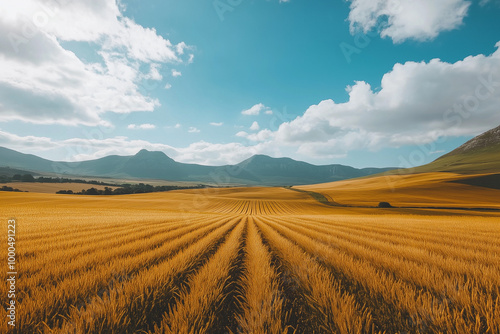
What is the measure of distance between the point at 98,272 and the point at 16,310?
4.13 ft

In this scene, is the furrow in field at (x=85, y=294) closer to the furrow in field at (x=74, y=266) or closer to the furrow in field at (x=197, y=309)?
the furrow in field at (x=74, y=266)

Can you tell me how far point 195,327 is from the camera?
206 centimetres

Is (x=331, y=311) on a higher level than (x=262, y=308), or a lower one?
higher

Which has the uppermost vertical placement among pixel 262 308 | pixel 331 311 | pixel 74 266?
pixel 331 311

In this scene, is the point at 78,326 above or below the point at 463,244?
above

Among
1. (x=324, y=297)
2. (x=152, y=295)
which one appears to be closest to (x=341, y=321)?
(x=324, y=297)

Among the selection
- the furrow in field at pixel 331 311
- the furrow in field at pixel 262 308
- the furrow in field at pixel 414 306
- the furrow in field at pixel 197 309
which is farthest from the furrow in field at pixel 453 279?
the furrow in field at pixel 197 309

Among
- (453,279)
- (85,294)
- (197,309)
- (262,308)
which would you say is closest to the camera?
(197,309)

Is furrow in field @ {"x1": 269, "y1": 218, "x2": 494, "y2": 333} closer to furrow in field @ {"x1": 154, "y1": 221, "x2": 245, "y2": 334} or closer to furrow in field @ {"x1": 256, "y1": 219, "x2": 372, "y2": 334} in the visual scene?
furrow in field @ {"x1": 256, "y1": 219, "x2": 372, "y2": 334}

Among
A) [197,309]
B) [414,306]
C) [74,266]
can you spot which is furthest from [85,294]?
[414,306]

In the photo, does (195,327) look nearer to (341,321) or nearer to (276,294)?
(276,294)

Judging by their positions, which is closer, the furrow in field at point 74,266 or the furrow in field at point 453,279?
the furrow in field at point 453,279

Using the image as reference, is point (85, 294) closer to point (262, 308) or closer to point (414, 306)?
point (262, 308)

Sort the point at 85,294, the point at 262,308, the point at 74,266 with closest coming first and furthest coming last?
the point at 262,308
the point at 85,294
the point at 74,266
